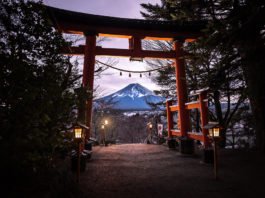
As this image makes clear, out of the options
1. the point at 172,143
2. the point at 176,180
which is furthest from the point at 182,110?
the point at 176,180

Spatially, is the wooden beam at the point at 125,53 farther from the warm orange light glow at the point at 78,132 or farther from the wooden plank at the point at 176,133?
the warm orange light glow at the point at 78,132

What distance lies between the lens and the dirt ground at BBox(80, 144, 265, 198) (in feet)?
12.9

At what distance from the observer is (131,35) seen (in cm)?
900

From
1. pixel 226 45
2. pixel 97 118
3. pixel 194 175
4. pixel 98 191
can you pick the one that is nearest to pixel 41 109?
pixel 98 191

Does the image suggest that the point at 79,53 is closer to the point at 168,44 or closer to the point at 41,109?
the point at 41,109

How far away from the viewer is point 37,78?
3154mm

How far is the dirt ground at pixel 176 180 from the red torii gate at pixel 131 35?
1.66m

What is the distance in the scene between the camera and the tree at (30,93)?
105 inches

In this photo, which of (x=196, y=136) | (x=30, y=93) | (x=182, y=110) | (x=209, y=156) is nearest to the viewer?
(x=30, y=93)

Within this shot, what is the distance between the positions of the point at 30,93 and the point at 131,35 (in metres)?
7.19

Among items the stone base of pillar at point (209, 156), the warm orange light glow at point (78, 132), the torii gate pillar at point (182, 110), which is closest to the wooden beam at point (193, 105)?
the torii gate pillar at point (182, 110)

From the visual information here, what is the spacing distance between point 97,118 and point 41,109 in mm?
22752

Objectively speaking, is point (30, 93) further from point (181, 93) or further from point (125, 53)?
point (181, 93)

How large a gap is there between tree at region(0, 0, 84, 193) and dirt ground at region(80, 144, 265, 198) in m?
1.62
